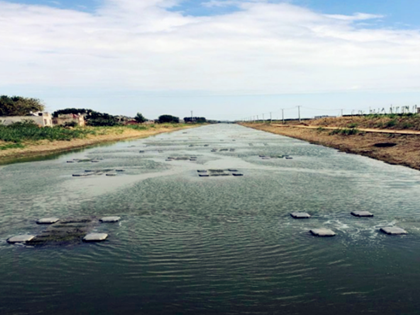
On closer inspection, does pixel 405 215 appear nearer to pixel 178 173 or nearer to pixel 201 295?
pixel 201 295

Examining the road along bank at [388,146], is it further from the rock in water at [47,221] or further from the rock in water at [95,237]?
the rock in water at [47,221]

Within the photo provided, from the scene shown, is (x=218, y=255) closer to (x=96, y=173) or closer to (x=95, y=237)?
(x=95, y=237)

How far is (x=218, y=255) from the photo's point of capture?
11055mm

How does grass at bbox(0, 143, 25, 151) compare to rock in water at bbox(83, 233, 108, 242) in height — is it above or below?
above

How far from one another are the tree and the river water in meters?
104

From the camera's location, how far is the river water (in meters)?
8.38

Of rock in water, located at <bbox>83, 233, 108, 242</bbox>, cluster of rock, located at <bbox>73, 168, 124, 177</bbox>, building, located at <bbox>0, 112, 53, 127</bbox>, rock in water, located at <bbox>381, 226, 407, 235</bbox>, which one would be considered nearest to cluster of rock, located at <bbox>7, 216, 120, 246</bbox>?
rock in water, located at <bbox>83, 233, 108, 242</bbox>

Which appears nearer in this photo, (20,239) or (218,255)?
(218,255)

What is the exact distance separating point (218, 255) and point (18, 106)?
123 meters

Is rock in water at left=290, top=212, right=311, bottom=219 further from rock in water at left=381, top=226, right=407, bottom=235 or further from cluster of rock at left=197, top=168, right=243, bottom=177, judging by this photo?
cluster of rock at left=197, top=168, right=243, bottom=177

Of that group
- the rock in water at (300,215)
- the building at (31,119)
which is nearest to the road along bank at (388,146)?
the rock in water at (300,215)

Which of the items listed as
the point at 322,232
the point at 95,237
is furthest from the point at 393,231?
the point at 95,237

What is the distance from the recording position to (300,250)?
11.4m

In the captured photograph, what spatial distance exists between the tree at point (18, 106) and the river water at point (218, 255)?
10362cm
